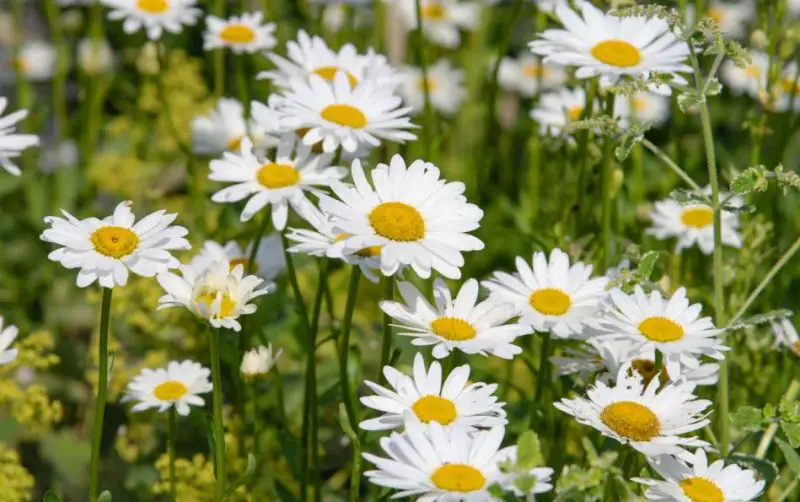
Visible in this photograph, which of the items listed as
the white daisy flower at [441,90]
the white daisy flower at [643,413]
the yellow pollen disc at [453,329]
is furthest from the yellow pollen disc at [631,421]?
the white daisy flower at [441,90]

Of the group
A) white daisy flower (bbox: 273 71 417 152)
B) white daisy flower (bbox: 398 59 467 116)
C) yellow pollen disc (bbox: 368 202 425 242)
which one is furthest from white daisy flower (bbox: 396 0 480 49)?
yellow pollen disc (bbox: 368 202 425 242)

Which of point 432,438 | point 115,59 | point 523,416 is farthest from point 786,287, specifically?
point 115,59

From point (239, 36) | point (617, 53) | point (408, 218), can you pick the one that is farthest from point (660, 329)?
point (239, 36)

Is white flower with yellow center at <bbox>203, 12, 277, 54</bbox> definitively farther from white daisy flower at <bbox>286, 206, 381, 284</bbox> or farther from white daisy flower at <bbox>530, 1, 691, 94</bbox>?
white daisy flower at <bbox>286, 206, 381, 284</bbox>

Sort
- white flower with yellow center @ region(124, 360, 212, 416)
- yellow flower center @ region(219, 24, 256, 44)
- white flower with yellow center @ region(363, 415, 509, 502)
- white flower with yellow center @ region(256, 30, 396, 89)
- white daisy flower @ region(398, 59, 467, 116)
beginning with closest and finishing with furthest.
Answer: white flower with yellow center @ region(363, 415, 509, 502), white flower with yellow center @ region(124, 360, 212, 416), white flower with yellow center @ region(256, 30, 396, 89), yellow flower center @ region(219, 24, 256, 44), white daisy flower @ region(398, 59, 467, 116)

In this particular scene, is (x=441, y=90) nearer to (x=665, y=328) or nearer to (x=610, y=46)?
(x=610, y=46)

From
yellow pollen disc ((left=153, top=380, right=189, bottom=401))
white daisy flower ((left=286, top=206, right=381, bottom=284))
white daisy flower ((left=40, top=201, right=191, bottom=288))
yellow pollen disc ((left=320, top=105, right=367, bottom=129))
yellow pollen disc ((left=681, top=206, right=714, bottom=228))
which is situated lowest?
yellow pollen disc ((left=153, top=380, right=189, bottom=401))

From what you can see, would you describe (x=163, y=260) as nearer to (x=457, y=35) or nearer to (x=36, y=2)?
(x=457, y=35)
